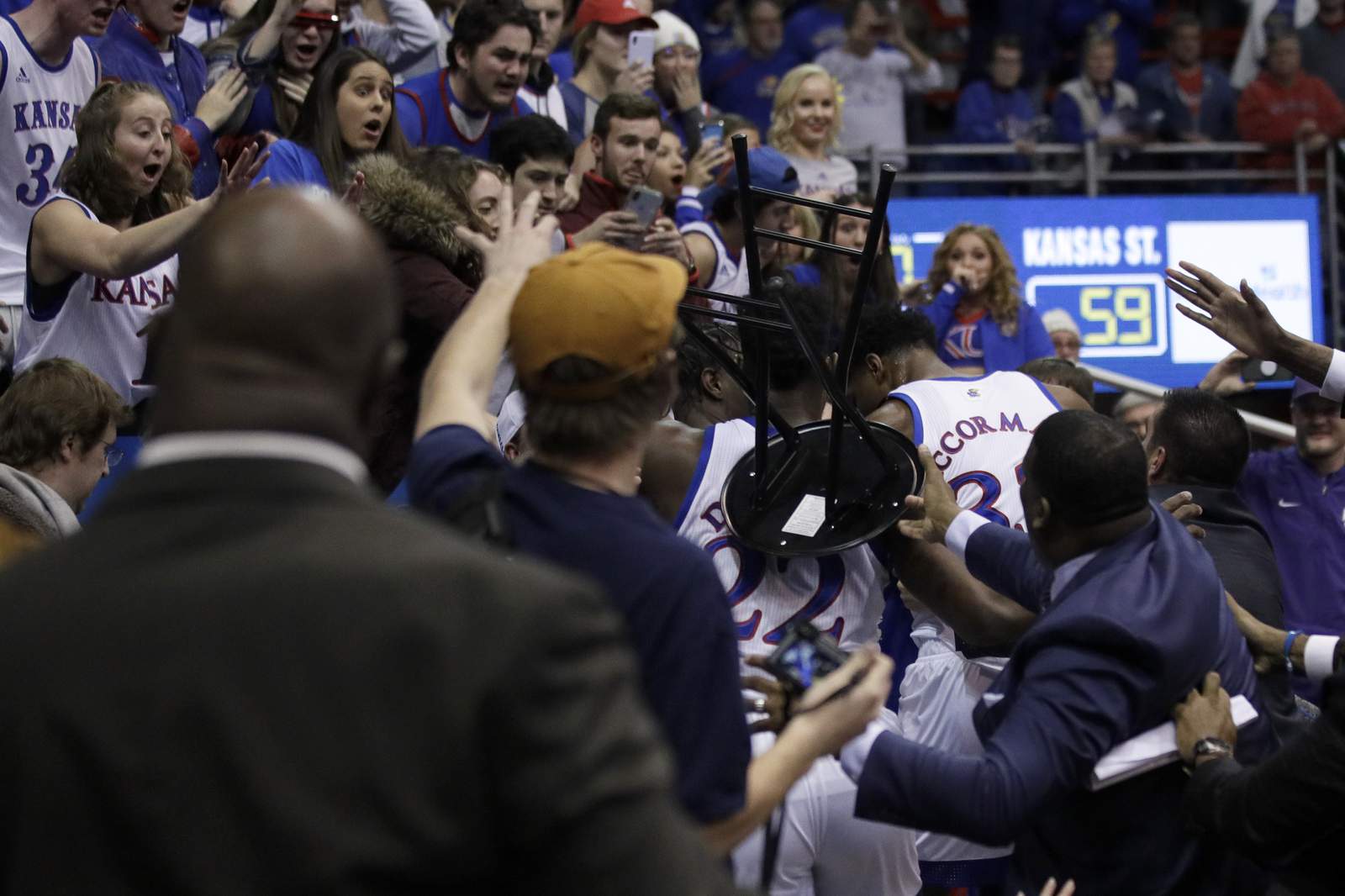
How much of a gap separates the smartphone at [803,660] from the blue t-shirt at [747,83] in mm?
8868

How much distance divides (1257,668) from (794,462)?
49.9 inches

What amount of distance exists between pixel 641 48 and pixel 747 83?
301cm

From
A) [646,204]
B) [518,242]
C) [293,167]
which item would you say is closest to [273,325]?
[518,242]

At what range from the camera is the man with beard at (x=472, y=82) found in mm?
6770

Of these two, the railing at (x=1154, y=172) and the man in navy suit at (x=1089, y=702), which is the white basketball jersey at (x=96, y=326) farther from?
the railing at (x=1154, y=172)

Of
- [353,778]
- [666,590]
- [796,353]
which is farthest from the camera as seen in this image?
[796,353]

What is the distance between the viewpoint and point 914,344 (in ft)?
17.7

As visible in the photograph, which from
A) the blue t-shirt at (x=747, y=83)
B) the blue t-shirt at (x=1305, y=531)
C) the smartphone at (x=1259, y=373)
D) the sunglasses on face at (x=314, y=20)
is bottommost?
the blue t-shirt at (x=1305, y=531)

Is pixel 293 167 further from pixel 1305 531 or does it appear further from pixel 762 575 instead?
pixel 1305 531

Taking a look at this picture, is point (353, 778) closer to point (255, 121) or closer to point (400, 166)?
point (400, 166)

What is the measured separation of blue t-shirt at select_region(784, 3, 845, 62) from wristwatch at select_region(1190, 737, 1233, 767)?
8.79 metres

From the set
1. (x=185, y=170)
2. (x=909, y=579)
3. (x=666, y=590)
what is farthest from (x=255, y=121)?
(x=666, y=590)

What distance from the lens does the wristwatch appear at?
303cm

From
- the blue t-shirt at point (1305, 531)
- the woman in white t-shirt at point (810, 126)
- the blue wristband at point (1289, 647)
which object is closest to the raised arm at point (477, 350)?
the blue wristband at point (1289, 647)
